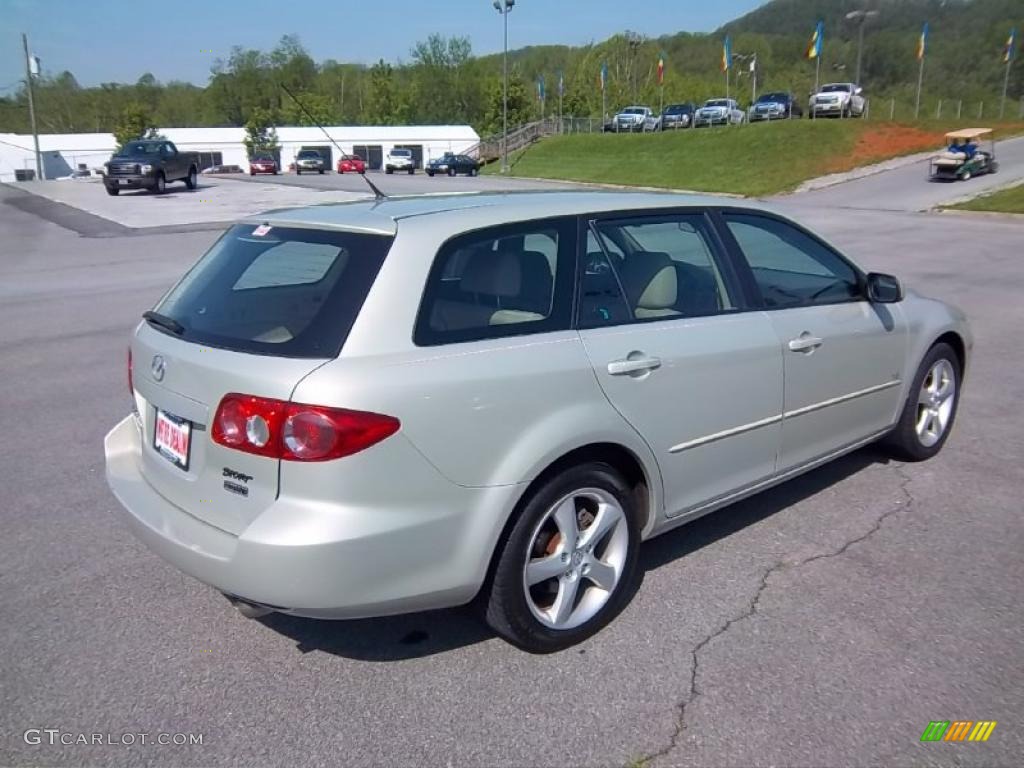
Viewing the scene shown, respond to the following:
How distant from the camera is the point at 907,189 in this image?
29.5 m

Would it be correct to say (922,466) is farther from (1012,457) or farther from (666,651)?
(666,651)

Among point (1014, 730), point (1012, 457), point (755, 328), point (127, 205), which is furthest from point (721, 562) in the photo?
point (127, 205)

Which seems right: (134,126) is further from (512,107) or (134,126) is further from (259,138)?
(512,107)

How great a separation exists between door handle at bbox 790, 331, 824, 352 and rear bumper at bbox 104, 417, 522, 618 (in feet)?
5.75

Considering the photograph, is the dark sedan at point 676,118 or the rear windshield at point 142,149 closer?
the rear windshield at point 142,149

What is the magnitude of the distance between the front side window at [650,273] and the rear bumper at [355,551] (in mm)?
923

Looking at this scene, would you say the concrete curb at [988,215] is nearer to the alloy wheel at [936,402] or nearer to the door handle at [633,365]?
the alloy wheel at [936,402]

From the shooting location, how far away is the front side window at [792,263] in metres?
4.21

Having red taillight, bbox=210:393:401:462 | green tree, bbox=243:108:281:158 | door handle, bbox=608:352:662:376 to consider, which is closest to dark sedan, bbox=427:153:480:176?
green tree, bbox=243:108:281:158

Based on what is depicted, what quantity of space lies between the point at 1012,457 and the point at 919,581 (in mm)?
2031

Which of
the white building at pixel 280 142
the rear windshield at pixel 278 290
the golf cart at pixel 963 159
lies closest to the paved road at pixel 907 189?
the golf cart at pixel 963 159

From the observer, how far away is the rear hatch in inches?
111

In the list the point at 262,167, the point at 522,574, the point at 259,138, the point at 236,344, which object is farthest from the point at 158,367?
the point at 259,138

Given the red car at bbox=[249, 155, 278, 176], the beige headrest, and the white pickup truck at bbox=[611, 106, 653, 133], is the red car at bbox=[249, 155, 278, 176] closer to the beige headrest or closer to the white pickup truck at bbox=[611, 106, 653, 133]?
the white pickup truck at bbox=[611, 106, 653, 133]
